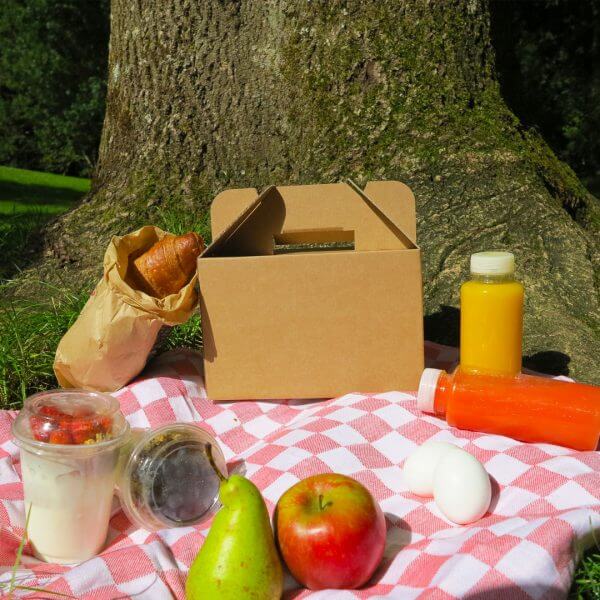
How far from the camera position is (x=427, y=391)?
203cm

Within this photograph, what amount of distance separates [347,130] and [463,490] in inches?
73.5

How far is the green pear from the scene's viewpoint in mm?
1342

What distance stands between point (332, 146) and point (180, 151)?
69cm

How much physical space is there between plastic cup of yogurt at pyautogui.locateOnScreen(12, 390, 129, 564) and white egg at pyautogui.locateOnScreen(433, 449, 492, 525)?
2.36ft

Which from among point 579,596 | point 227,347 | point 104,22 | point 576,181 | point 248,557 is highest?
point 104,22

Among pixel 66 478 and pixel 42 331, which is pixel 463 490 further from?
pixel 42 331

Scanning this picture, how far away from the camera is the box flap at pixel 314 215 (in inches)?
98.1

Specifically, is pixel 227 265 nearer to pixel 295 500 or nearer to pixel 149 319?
pixel 149 319

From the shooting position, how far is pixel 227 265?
2145 millimetres

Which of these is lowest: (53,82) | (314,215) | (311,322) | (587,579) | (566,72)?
(587,579)

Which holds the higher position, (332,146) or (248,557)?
(332,146)

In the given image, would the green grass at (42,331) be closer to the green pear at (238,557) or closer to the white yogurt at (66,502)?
the white yogurt at (66,502)

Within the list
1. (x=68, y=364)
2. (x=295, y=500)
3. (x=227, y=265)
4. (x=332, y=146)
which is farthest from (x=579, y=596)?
(x=332, y=146)

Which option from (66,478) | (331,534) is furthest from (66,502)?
(331,534)
